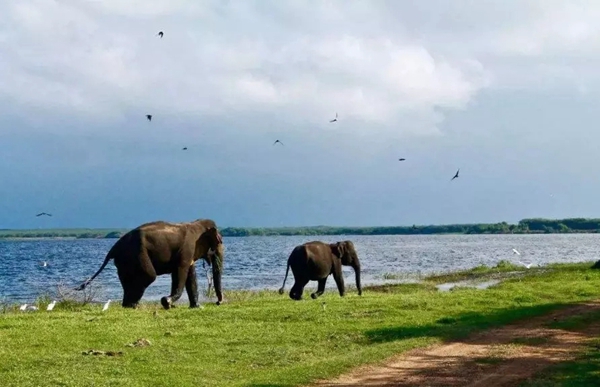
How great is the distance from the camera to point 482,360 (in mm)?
15211

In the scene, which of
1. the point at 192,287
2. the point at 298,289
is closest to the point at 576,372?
the point at 192,287

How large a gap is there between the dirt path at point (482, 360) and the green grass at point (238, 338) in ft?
1.54

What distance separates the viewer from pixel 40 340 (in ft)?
54.2

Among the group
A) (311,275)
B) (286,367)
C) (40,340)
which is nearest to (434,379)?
(286,367)

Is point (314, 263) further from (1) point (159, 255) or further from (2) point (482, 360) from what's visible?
(2) point (482, 360)

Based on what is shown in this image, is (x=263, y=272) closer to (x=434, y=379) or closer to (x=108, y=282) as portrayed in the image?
(x=108, y=282)

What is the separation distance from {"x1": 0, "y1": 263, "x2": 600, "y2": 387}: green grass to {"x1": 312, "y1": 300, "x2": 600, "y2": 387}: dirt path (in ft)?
1.54

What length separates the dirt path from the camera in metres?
13.5

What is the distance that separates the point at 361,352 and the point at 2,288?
3758 centimetres

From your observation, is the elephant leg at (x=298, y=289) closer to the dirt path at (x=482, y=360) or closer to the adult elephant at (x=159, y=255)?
the adult elephant at (x=159, y=255)

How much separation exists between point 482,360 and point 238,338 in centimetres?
493

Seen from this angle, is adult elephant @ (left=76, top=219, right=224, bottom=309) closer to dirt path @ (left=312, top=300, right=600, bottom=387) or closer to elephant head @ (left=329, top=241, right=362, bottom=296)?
elephant head @ (left=329, top=241, right=362, bottom=296)

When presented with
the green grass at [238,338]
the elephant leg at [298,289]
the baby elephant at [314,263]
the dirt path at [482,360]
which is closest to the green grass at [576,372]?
the dirt path at [482,360]

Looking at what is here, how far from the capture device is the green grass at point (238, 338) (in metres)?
13.6
